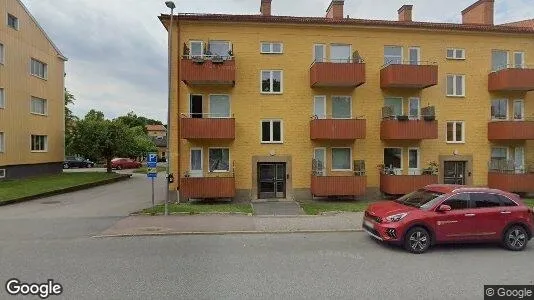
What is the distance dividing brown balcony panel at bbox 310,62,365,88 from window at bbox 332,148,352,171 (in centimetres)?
361

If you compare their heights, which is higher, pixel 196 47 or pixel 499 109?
pixel 196 47

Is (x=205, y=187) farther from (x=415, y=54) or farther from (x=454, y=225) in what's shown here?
(x=415, y=54)

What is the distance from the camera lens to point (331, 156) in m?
18.4

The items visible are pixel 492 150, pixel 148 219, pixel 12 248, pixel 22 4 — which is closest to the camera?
pixel 12 248

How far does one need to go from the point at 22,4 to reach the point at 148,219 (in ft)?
75.7

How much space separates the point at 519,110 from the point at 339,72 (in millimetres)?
11019

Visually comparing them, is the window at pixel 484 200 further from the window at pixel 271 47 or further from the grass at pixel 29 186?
the grass at pixel 29 186

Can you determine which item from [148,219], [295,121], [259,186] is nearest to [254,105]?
[295,121]

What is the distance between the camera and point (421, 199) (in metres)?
9.70

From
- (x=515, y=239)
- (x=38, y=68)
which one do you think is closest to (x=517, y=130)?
(x=515, y=239)

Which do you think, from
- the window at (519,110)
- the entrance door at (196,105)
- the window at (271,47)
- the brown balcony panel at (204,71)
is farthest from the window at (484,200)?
the window at (519,110)

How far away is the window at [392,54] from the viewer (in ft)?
61.6

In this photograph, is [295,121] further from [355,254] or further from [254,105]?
[355,254]

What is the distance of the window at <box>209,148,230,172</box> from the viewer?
A: 1791 centimetres
